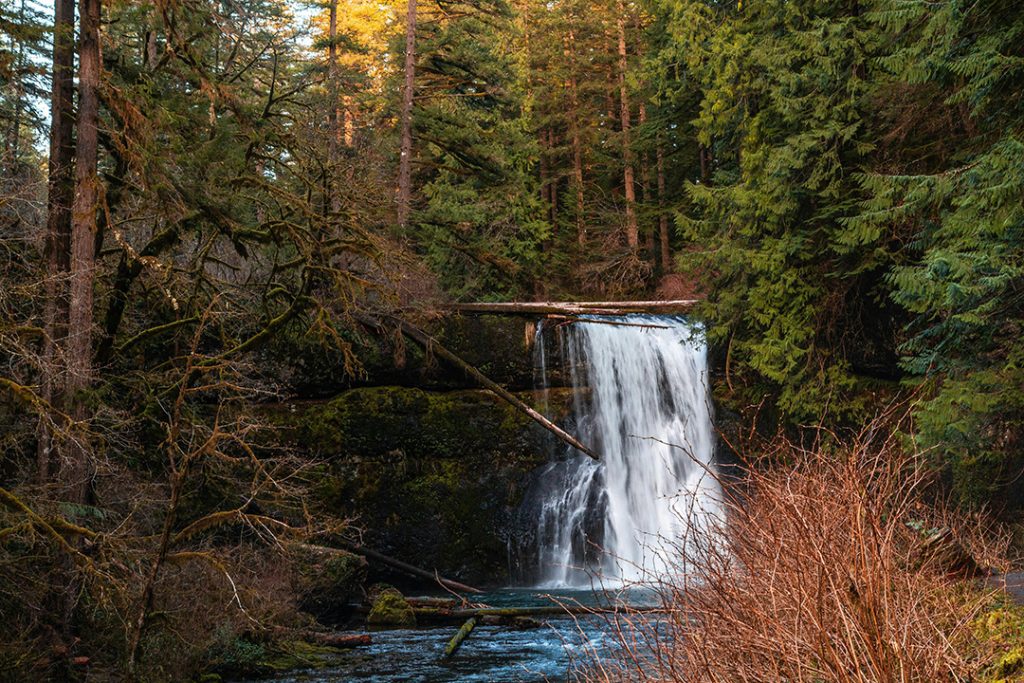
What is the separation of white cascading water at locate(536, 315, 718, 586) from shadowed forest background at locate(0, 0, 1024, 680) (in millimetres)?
937

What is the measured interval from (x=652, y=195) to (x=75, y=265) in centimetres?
2162

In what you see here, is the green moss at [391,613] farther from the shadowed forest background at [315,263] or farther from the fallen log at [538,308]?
the fallen log at [538,308]

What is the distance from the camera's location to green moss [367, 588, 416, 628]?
13.0 metres

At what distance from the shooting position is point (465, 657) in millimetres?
10602

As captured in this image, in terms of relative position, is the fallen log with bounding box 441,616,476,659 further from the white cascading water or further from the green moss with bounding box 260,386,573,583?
→ the white cascading water

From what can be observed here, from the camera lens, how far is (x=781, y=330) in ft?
54.3

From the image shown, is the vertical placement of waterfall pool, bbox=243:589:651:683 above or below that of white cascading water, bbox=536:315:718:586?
below

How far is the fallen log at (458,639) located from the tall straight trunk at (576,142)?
16540 mm

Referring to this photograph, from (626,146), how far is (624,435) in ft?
36.1

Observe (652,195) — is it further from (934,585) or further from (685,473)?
(934,585)

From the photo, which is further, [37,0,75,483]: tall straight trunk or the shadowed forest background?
[37,0,75,483]: tall straight trunk

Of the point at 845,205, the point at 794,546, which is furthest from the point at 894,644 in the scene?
the point at 845,205

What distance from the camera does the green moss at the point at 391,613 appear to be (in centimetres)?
1298

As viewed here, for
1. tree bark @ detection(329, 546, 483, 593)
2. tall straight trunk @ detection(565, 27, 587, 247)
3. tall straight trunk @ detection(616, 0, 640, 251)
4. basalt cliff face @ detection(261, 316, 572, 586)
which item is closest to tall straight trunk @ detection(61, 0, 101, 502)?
tree bark @ detection(329, 546, 483, 593)
